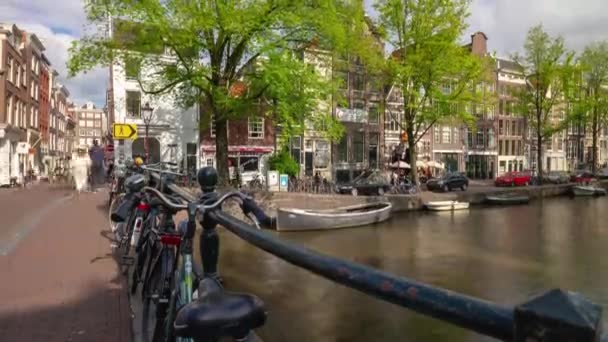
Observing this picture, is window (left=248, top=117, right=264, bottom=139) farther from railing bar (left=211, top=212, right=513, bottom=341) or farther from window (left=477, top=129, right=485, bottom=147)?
railing bar (left=211, top=212, right=513, bottom=341)

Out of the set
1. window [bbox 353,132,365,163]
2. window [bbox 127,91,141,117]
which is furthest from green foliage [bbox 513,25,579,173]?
window [bbox 127,91,141,117]

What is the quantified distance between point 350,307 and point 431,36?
20.3 m

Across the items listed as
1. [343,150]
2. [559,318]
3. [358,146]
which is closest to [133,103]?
[343,150]

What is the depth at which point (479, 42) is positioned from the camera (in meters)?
48.2

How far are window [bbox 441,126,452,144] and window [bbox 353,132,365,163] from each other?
10.3 metres

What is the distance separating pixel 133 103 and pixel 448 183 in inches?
841

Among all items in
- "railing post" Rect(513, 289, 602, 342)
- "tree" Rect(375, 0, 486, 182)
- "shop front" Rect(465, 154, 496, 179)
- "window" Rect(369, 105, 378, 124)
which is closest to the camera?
"railing post" Rect(513, 289, 602, 342)

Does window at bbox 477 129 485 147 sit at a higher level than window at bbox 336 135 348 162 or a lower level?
higher

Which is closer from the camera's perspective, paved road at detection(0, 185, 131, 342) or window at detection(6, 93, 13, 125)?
paved road at detection(0, 185, 131, 342)

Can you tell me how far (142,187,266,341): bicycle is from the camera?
52.8 inches

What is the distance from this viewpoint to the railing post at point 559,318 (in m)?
0.66

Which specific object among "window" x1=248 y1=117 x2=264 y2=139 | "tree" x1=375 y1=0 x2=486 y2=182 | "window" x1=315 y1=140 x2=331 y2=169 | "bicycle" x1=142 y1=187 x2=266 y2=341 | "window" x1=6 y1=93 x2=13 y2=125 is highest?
"tree" x1=375 y1=0 x2=486 y2=182

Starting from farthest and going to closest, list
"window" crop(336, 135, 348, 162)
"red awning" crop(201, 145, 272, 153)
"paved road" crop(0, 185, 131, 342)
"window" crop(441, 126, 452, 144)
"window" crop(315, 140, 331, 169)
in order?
"window" crop(441, 126, 452, 144)
"window" crop(336, 135, 348, 162)
"window" crop(315, 140, 331, 169)
"red awning" crop(201, 145, 272, 153)
"paved road" crop(0, 185, 131, 342)

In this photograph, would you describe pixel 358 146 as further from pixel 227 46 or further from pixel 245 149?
pixel 227 46
